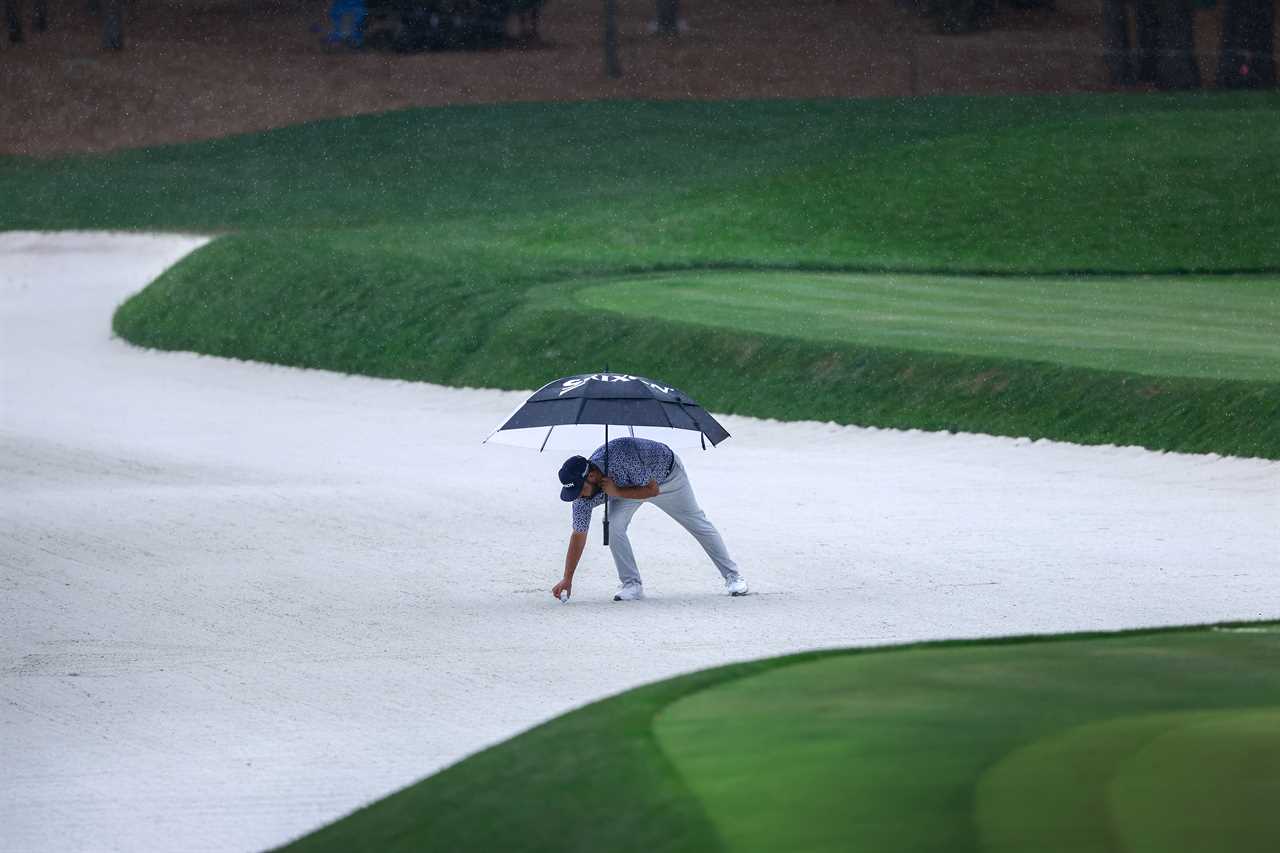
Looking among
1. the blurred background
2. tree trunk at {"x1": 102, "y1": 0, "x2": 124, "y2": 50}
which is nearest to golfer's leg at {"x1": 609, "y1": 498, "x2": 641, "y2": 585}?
the blurred background

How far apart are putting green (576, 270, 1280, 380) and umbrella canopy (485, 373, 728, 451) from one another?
24.4 feet

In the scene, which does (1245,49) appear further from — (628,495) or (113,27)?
(628,495)

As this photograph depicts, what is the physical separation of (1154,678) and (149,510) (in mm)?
10220

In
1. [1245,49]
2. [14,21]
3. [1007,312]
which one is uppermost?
[14,21]

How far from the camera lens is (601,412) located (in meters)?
12.2

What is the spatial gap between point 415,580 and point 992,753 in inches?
291

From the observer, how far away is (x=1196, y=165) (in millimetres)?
36031

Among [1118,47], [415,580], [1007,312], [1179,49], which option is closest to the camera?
[415,580]

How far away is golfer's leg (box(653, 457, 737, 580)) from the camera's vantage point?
12414mm

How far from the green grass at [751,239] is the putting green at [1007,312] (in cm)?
11

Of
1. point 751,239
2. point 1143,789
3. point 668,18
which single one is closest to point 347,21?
point 668,18

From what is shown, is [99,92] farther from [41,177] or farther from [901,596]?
[901,596]

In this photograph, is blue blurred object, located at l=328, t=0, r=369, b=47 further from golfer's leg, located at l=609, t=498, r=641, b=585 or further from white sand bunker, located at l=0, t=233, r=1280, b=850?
golfer's leg, located at l=609, t=498, r=641, b=585

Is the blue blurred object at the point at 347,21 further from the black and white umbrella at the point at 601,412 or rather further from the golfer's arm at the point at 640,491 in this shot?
the golfer's arm at the point at 640,491
